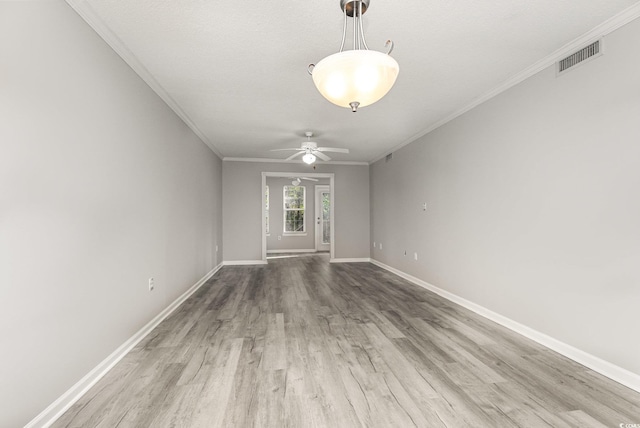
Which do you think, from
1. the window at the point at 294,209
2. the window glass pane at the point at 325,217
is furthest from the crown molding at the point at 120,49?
the window glass pane at the point at 325,217

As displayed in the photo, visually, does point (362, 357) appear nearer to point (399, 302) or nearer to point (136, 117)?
point (399, 302)

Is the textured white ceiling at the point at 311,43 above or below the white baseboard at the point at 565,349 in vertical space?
above

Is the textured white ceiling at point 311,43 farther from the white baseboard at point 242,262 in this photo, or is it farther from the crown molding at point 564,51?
the white baseboard at point 242,262

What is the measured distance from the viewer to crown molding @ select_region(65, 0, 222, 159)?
1.92 meters

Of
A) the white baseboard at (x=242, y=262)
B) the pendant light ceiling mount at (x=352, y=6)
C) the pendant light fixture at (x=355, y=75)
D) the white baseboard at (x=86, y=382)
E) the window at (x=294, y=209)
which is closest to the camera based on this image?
the pendant light fixture at (x=355, y=75)

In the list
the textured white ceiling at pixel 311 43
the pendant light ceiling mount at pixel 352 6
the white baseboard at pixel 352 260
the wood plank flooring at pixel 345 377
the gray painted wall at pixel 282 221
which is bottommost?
the wood plank flooring at pixel 345 377

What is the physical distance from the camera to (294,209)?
31.9ft

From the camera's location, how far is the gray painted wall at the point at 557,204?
2.07 metres

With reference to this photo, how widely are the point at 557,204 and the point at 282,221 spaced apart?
7.79 metres

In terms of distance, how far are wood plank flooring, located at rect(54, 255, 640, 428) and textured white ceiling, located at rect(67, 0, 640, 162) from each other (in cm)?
246

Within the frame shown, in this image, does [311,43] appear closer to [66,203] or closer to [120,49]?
[120,49]

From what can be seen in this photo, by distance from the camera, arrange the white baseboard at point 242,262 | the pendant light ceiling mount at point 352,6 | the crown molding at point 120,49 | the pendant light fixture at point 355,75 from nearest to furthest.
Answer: the pendant light fixture at point 355,75 < the pendant light ceiling mount at point 352,6 < the crown molding at point 120,49 < the white baseboard at point 242,262

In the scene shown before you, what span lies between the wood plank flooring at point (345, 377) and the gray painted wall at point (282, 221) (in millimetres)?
5984

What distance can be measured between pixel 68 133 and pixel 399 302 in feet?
12.1
